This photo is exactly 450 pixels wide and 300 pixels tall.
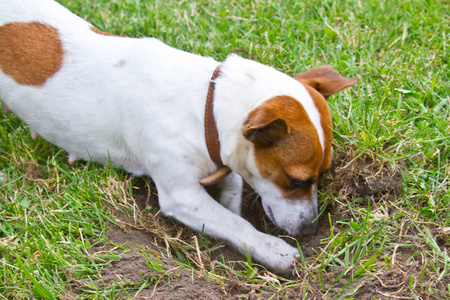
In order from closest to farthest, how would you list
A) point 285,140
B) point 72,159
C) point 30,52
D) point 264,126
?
point 264,126 → point 285,140 → point 30,52 → point 72,159

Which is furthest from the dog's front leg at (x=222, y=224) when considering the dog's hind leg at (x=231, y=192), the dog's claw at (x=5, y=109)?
the dog's claw at (x=5, y=109)

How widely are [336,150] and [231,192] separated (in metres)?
0.82

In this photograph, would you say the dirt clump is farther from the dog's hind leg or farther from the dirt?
the dog's hind leg

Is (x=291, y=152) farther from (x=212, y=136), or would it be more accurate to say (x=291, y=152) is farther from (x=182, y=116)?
(x=182, y=116)

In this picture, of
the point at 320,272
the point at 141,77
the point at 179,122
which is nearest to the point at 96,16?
the point at 141,77

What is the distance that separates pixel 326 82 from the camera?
3229mm

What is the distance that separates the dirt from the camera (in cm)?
261

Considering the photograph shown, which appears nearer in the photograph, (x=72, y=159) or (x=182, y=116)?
(x=182, y=116)

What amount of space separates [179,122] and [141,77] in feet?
1.50

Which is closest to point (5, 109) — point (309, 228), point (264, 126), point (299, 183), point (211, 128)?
point (211, 128)

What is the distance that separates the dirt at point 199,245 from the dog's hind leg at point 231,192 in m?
0.11

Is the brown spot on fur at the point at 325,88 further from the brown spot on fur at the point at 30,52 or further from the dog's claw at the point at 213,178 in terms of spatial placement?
the brown spot on fur at the point at 30,52

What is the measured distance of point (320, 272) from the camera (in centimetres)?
265

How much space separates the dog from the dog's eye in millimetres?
10
